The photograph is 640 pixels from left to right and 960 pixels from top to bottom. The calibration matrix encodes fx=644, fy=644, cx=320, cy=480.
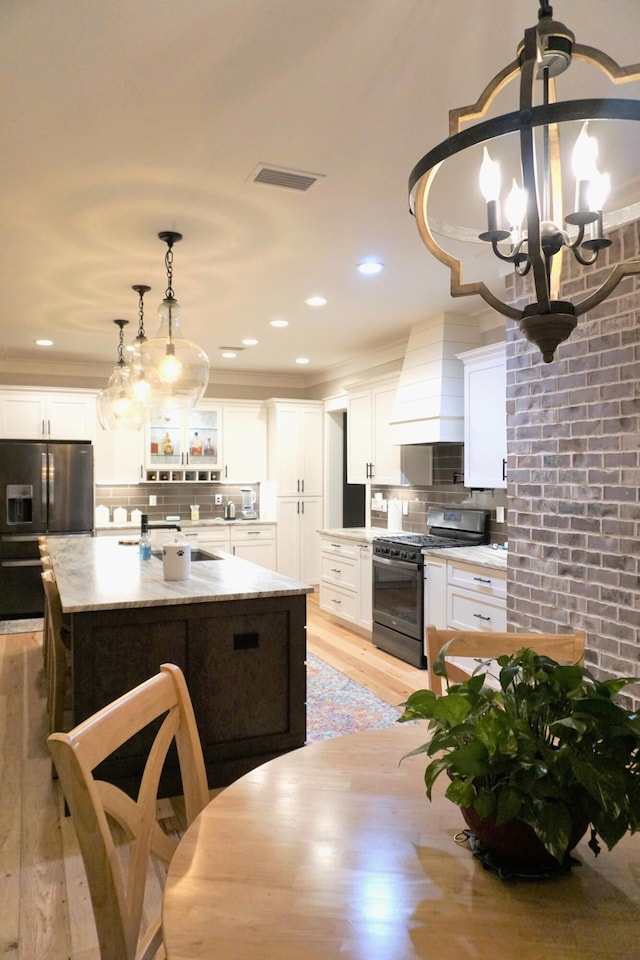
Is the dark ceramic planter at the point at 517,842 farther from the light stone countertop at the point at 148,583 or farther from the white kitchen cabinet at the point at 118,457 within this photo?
the white kitchen cabinet at the point at 118,457

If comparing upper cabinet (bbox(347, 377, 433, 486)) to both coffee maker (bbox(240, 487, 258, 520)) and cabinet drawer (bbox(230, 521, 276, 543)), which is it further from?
coffee maker (bbox(240, 487, 258, 520))

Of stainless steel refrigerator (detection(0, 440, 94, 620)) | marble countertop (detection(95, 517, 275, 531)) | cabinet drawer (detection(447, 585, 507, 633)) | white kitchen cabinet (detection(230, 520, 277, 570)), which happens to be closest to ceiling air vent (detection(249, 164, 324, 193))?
cabinet drawer (detection(447, 585, 507, 633))

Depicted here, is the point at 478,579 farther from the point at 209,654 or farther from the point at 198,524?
the point at 198,524

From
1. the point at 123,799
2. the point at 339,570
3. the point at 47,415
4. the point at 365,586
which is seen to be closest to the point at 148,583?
the point at 123,799

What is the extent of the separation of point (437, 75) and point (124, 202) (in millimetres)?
1557

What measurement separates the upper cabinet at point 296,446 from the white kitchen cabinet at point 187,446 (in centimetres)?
68

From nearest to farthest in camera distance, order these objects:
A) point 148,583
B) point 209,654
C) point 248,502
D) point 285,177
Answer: point 285,177 → point 209,654 → point 148,583 → point 248,502

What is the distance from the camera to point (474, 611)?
4.19 m

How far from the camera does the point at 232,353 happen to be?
6.73m

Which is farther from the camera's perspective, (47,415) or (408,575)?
(47,415)

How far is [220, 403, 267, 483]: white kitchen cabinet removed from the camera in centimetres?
778

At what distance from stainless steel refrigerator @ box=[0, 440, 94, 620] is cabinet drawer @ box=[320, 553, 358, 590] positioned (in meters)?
2.46

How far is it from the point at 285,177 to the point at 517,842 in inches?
99.9

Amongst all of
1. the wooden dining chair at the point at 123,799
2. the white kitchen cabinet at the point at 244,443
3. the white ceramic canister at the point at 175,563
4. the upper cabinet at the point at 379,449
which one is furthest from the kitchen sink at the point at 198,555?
the white kitchen cabinet at the point at 244,443
